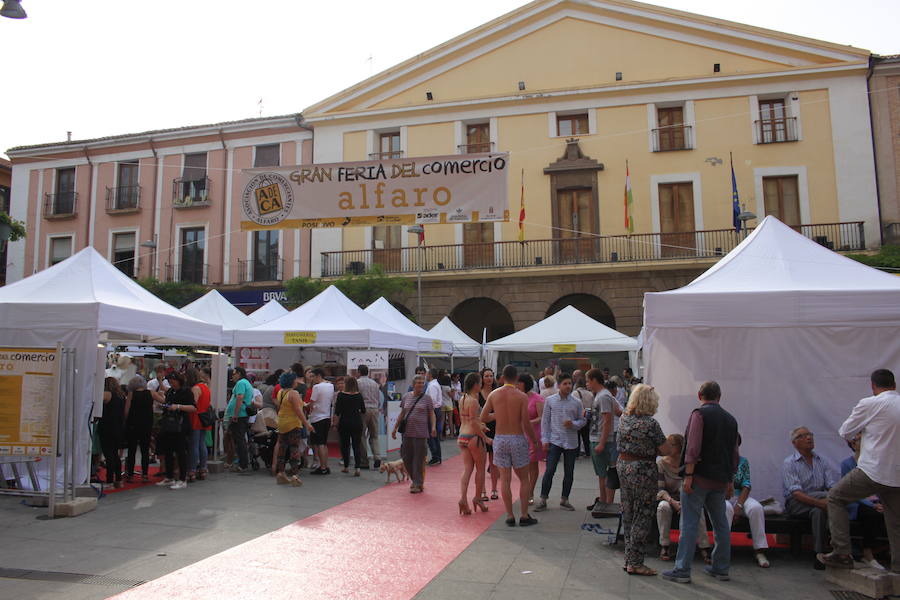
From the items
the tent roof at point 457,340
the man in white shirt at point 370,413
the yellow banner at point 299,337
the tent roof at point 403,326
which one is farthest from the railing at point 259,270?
the man in white shirt at point 370,413

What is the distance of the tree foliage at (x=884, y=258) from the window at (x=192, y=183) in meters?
22.1

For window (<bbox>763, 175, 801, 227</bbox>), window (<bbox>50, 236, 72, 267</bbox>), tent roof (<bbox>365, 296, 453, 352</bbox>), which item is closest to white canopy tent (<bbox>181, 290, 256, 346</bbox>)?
tent roof (<bbox>365, 296, 453, 352</bbox>)

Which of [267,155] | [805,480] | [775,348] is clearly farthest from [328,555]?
[267,155]

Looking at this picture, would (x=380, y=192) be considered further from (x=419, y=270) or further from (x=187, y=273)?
(x=187, y=273)

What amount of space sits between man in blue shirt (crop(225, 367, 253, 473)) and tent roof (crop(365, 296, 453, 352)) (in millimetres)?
4991

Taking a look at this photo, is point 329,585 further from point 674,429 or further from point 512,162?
point 512,162

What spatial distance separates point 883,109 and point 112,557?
23696mm

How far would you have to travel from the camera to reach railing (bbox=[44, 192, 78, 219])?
92.4 ft

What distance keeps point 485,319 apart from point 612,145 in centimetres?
743

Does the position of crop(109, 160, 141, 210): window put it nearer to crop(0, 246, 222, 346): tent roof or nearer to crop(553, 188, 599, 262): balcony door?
crop(553, 188, 599, 262): balcony door

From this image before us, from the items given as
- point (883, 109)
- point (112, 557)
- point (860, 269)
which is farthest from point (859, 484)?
point (883, 109)

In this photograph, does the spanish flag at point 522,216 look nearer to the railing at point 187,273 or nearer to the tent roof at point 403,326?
the tent roof at point 403,326

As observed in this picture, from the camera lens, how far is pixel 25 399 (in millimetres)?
7613

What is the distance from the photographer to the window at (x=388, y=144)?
25.0 metres
